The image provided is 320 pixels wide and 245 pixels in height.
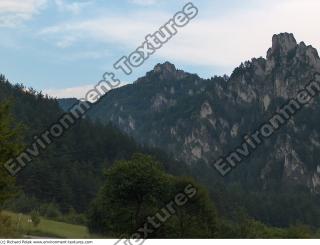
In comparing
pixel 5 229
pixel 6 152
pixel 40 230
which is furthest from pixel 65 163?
pixel 5 229

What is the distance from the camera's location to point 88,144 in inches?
7244

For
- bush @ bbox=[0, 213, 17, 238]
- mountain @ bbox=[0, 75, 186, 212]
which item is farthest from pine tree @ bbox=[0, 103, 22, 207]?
mountain @ bbox=[0, 75, 186, 212]

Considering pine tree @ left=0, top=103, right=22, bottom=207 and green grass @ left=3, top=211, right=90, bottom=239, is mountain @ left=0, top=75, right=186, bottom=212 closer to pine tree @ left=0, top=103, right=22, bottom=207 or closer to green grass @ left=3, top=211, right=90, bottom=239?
green grass @ left=3, top=211, right=90, bottom=239

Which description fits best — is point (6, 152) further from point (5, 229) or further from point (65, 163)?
point (65, 163)

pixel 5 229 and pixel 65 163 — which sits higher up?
pixel 65 163

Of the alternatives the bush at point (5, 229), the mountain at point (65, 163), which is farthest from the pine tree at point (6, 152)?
the mountain at point (65, 163)

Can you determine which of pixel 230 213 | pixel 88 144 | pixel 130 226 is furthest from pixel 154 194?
pixel 88 144

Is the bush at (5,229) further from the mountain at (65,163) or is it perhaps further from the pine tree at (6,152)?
the mountain at (65,163)

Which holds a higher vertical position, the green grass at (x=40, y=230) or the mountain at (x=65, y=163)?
the mountain at (x=65, y=163)

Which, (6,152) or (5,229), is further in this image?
(6,152)

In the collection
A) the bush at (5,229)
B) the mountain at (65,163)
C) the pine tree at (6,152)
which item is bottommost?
the bush at (5,229)

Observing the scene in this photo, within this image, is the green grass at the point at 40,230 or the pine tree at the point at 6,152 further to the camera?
the green grass at the point at 40,230

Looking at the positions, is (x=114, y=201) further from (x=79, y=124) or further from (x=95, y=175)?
(x=79, y=124)

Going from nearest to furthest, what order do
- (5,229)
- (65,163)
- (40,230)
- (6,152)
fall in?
(5,229) < (6,152) < (40,230) < (65,163)
